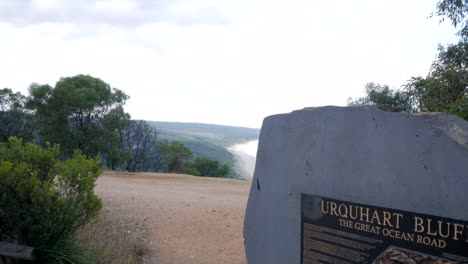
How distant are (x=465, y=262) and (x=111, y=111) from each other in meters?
21.1

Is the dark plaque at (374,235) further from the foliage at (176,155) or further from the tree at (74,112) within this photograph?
the foliage at (176,155)

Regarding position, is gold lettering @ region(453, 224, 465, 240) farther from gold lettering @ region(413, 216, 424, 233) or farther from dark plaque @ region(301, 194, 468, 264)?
gold lettering @ region(413, 216, 424, 233)

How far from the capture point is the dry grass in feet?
17.7

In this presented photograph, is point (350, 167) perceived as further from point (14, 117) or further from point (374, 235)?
point (14, 117)

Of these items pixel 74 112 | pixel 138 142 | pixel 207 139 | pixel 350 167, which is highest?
pixel 74 112

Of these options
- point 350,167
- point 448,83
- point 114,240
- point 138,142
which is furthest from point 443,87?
point 138,142

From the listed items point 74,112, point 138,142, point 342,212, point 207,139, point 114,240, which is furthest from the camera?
point 207,139

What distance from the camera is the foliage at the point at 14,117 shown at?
69.6 ft

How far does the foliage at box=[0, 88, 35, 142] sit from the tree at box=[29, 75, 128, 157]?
168 cm

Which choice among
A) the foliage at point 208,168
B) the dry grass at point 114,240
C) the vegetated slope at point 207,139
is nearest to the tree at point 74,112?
the vegetated slope at point 207,139

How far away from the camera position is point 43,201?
4.48 m

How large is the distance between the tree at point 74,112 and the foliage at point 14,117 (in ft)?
5.52

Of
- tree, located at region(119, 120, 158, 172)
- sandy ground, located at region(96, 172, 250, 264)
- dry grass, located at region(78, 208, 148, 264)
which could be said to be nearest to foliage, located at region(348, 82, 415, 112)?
sandy ground, located at region(96, 172, 250, 264)

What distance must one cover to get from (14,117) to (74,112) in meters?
4.02
